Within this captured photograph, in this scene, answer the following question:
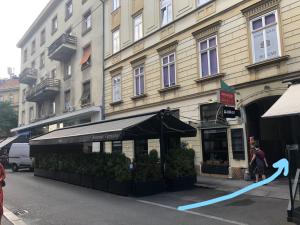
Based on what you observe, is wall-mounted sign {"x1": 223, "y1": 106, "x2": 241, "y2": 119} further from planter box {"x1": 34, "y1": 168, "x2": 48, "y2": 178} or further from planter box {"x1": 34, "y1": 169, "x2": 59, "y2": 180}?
planter box {"x1": 34, "y1": 168, "x2": 48, "y2": 178}

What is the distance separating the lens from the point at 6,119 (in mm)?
49500

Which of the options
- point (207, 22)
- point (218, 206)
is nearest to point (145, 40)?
point (207, 22)

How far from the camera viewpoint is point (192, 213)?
853 cm

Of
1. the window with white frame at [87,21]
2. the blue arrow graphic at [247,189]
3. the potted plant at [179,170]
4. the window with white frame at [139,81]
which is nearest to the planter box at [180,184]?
the potted plant at [179,170]

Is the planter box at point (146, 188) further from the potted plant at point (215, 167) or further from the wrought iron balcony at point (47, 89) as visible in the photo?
the wrought iron balcony at point (47, 89)

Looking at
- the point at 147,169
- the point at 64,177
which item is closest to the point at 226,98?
the point at 147,169

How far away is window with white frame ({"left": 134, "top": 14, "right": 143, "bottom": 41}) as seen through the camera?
2142 centimetres

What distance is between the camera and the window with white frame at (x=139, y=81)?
21.0 metres

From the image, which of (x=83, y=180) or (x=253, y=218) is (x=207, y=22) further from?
(x=253, y=218)

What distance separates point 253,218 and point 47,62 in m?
32.5

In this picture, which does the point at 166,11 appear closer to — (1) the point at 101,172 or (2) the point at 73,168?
(2) the point at 73,168

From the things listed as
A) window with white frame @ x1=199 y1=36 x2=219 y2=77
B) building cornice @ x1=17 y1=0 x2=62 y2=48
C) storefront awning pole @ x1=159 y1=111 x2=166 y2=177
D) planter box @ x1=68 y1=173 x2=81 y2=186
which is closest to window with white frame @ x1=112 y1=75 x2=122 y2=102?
window with white frame @ x1=199 y1=36 x2=219 y2=77

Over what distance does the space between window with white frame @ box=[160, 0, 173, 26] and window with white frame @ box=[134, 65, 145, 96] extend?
10.6 feet

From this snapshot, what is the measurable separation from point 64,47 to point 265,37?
1986 centimetres
